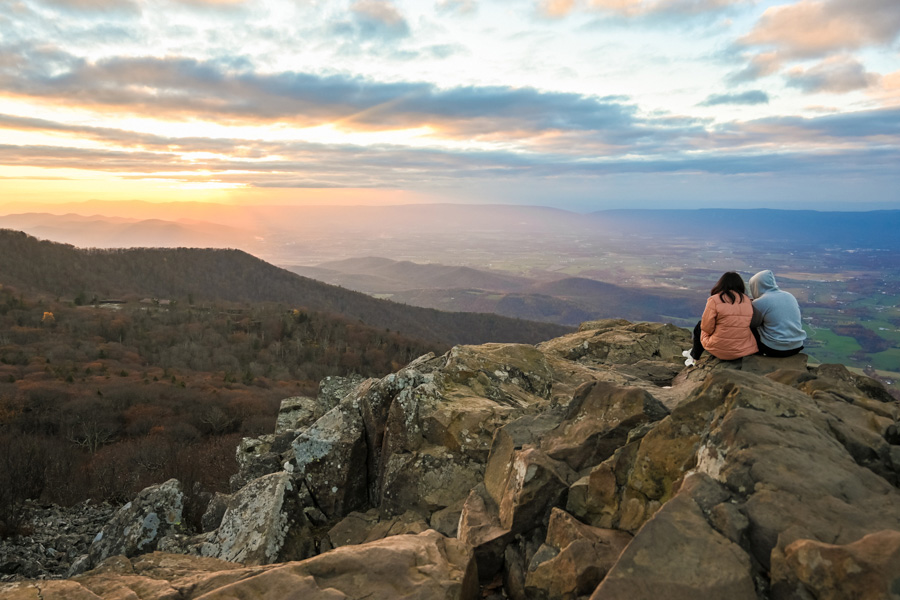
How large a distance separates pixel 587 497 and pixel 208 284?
153 meters

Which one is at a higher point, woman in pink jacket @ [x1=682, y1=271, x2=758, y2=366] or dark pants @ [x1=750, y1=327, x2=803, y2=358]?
woman in pink jacket @ [x1=682, y1=271, x2=758, y2=366]

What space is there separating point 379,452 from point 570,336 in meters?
11.1

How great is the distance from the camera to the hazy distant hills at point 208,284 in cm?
11094

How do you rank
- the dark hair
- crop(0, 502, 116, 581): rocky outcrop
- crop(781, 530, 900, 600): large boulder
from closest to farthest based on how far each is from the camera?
1. crop(781, 530, 900, 600): large boulder
2. the dark hair
3. crop(0, 502, 116, 581): rocky outcrop

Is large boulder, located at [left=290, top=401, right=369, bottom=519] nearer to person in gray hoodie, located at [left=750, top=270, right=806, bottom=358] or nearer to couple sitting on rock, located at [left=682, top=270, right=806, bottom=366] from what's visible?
couple sitting on rock, located at [left=682, top=270, right=806, bottom=366]

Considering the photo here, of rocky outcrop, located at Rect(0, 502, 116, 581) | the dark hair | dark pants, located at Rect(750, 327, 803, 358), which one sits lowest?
rocky outcrop, located at Rect(0, 502, 116, 581)

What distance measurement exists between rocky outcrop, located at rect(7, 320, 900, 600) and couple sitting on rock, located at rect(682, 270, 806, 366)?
0.35 metres

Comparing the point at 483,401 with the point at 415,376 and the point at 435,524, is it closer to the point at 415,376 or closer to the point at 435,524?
the point at 415,376

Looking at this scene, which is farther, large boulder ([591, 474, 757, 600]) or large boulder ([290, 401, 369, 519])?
large boulder ([290, 401, 369, 519])

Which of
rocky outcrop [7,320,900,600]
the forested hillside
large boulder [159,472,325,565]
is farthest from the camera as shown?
the forested hillside

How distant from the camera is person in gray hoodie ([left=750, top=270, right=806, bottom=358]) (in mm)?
9555

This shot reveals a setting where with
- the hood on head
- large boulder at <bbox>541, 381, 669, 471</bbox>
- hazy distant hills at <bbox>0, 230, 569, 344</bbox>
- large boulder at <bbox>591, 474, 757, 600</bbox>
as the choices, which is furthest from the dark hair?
hazy distant hills at <bbox>0, 230, 569, 344</bbox>

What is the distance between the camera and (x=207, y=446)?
32500 millimetres

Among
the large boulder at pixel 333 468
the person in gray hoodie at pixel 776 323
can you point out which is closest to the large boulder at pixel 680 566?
the person in gray hoodie at pixel 776 323
